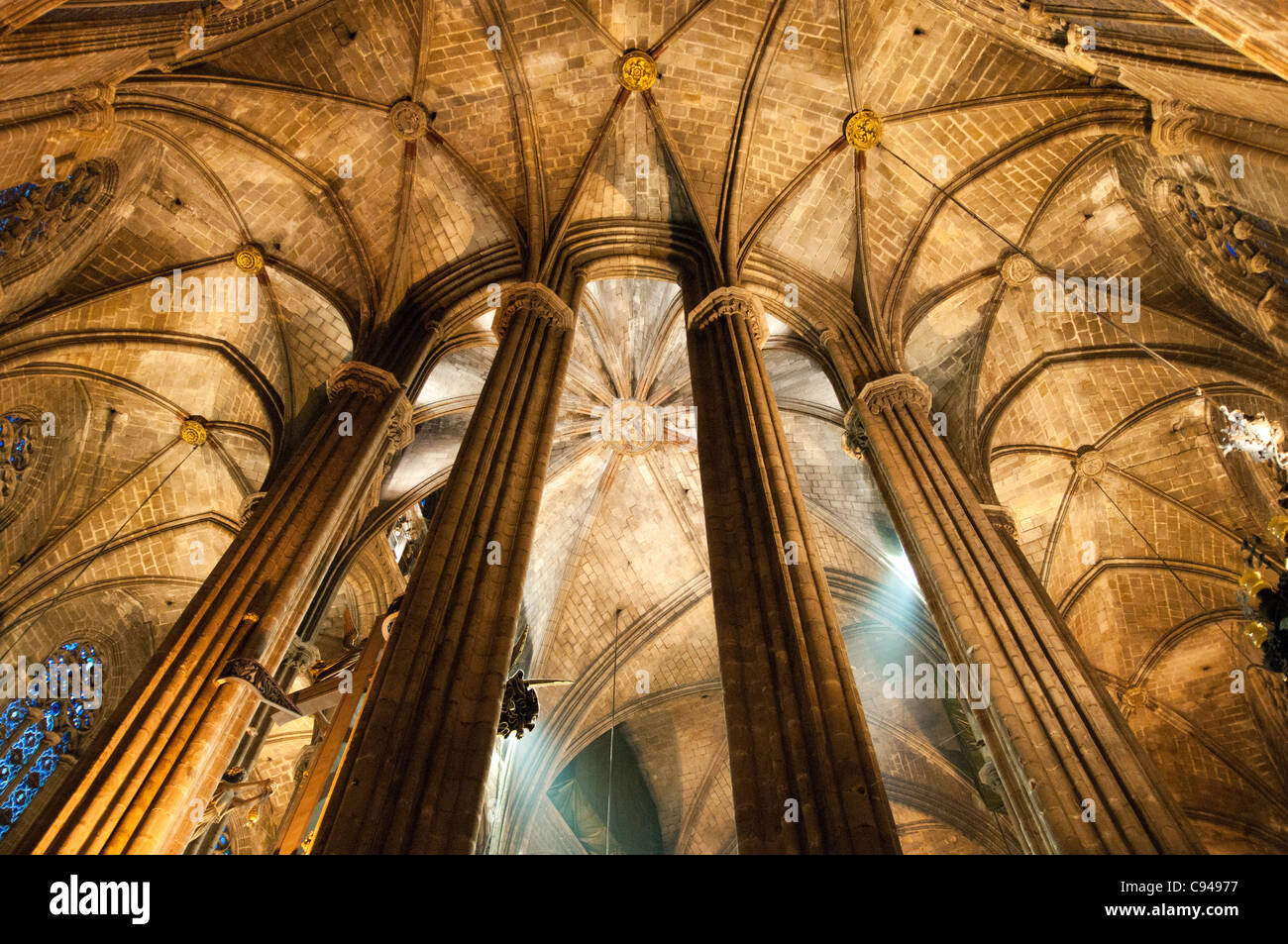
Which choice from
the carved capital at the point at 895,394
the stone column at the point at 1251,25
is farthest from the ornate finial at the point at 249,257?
the stone column at the point at 1251,25

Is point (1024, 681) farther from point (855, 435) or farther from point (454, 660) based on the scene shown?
point (454, 660)

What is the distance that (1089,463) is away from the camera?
14258mm

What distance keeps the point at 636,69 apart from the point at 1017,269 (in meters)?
6.48

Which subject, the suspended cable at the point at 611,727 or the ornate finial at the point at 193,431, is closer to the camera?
the ornate finial at the point at 193,431

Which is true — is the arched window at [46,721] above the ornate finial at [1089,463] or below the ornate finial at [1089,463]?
below

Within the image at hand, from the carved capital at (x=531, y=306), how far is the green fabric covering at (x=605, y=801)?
9464mm

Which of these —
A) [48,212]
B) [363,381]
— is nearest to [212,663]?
[363,381]

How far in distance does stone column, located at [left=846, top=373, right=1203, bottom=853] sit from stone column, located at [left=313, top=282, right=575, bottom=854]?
4089 millimetres

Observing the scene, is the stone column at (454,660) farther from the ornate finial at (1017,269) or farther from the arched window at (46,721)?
the arched window at (46,721)

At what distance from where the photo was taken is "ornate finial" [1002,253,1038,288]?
12766 mm

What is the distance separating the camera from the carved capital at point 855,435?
10.6 meters

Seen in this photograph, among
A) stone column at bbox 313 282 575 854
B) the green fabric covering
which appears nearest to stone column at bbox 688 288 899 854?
stone column at bbox 313 282 575 854

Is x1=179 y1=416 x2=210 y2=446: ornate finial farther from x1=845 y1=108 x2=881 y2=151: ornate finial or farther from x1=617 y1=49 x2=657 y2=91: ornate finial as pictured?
x1=845 y1=108 x2=881 y2=151: ornate finial
